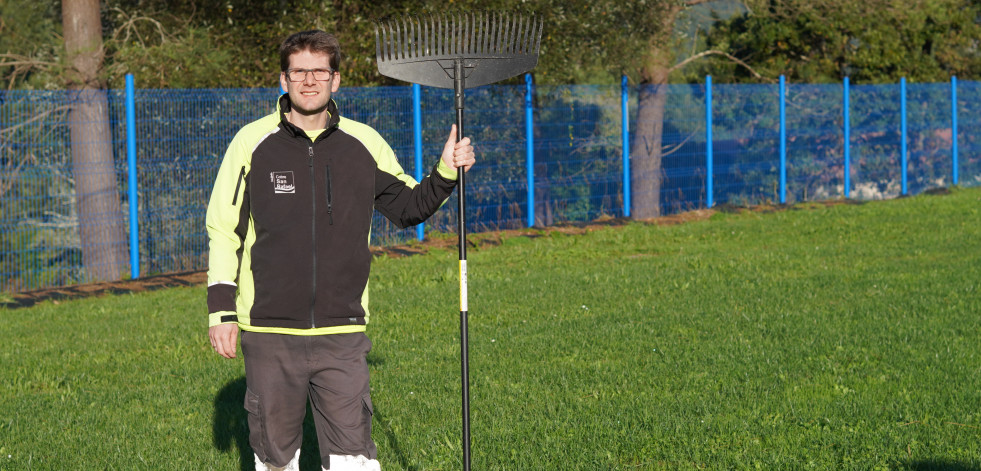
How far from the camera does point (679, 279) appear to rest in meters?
11.3

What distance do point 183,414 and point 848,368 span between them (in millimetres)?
3970

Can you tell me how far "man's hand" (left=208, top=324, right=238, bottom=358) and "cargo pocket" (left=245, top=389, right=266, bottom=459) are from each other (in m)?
0.20

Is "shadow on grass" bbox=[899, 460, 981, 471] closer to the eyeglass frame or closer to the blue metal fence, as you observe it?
the eyeglass frame

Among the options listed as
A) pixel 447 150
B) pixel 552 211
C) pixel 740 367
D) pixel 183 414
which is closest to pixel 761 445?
pixel 740 367

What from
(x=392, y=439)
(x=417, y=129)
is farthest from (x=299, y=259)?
(x=417, y=129)

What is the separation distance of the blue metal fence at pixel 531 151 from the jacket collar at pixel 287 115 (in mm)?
7918

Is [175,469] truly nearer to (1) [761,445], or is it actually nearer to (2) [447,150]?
(2) [447,150]

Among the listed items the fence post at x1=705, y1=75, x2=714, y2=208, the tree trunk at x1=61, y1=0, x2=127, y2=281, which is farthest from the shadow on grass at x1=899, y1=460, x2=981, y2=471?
the fence post at x1=705, y1=75, x2=714, y2=208

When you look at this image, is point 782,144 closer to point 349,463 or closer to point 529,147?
point 529,147

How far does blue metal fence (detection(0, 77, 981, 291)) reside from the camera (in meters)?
11.9

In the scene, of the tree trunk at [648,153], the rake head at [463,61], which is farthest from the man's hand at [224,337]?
the tree trunk at [648,153]

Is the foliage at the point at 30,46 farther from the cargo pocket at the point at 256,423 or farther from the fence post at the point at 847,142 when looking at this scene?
the fence post at the point at 847,142

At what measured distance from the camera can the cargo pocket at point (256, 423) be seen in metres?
4.25

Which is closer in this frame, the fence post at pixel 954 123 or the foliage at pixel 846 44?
the fence post at pixel 954 123
